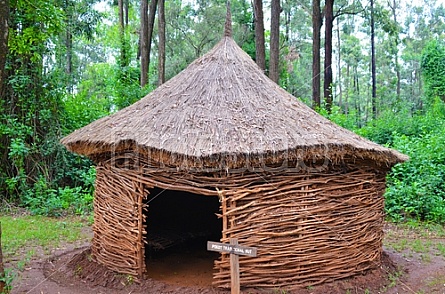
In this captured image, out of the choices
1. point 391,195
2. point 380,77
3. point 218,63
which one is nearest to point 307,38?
point 380,77

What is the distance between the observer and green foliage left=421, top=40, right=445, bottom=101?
20.6 meters

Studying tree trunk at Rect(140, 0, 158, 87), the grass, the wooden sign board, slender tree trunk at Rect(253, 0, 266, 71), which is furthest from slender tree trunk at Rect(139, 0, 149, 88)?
the wooden sign board

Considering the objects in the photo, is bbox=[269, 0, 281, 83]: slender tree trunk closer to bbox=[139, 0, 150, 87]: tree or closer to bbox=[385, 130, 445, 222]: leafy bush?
bbox=[385, 130, 445, 222]: leafy bush

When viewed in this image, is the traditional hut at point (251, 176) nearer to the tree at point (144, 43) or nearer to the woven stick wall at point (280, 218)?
the woven stick wall at point (280, 218)

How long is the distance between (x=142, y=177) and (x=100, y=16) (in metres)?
11.1

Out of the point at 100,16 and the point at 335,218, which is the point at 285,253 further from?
the point at 100,16

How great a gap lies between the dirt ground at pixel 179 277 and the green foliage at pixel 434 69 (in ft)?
47.1

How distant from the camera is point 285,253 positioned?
223 inches

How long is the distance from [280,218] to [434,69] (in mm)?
18302

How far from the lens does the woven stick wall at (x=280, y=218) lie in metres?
5.57

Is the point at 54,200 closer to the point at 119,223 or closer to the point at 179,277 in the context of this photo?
the point at 119,223

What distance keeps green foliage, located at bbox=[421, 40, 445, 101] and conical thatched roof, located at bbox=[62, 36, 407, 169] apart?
1583cm

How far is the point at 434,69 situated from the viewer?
21156 millimetres

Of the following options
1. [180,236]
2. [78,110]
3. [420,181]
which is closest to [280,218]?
[180,236]
